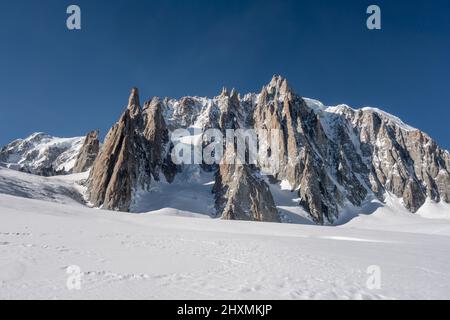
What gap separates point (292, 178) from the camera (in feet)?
513

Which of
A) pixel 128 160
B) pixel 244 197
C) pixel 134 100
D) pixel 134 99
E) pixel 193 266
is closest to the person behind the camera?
pixel 193 266

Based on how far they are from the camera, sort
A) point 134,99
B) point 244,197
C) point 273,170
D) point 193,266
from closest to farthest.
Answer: point 193,266 < point 244,197 < point 134,99 < point 273,170

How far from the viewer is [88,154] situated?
136m

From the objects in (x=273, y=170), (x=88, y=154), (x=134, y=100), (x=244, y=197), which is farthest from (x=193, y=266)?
(x=273, y=170)

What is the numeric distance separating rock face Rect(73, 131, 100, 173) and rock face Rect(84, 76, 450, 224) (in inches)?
708

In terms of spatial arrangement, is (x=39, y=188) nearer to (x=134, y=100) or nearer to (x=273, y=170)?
(x=134, y=100)

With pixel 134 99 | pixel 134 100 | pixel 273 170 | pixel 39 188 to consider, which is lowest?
pixel 39 188

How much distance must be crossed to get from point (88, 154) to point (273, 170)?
8478 centimetres

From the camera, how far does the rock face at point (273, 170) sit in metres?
111

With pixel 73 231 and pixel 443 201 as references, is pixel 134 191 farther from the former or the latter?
pixel 443 201

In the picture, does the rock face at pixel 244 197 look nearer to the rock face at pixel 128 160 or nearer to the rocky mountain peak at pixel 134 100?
the rock face at pixel 128 160

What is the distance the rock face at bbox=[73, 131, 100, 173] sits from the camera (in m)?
134

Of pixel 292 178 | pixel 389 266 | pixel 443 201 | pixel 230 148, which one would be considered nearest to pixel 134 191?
pixel 230 148

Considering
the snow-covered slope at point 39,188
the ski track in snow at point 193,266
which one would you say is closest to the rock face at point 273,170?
the snow-covered slope at point 39,188
